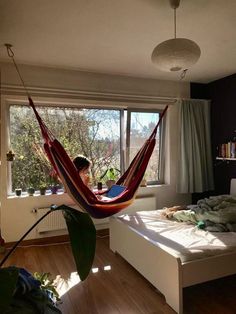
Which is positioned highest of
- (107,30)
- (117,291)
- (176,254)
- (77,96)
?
(107,30)

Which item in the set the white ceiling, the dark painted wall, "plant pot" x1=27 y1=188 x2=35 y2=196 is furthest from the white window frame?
the dark painted wall

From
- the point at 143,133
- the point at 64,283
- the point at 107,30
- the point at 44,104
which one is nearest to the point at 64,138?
the point at 44,104

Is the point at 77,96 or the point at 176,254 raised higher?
the point at 77,96

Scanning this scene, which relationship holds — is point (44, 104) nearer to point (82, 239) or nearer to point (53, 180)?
point (53, 180)

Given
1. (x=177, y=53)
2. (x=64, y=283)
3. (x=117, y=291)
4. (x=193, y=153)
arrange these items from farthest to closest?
(x=193, y=153) → (x=64, y=283) → (x=117, y=291) → (x=177, y=53)

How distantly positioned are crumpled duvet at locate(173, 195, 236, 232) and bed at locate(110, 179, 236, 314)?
3.0 inches

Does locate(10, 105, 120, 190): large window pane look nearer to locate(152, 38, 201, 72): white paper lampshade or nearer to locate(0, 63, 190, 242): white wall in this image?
locate(0, 63, 190, 242): white wall

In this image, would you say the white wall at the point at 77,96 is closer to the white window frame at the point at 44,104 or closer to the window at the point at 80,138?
the white window frame at the point at 44,104

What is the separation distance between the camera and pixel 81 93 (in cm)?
328

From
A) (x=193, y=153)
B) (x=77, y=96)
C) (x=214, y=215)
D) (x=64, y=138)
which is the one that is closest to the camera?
(x=214, y=215)

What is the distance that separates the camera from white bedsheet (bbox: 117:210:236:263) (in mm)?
1944

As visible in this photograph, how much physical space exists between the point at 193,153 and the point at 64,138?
183 centimetres

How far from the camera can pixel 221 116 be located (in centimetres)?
383

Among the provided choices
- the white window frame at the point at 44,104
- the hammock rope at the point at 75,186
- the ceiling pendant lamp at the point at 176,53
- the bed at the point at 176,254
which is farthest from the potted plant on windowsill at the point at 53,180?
the ceiling pendant lamp at the point at 176,53
